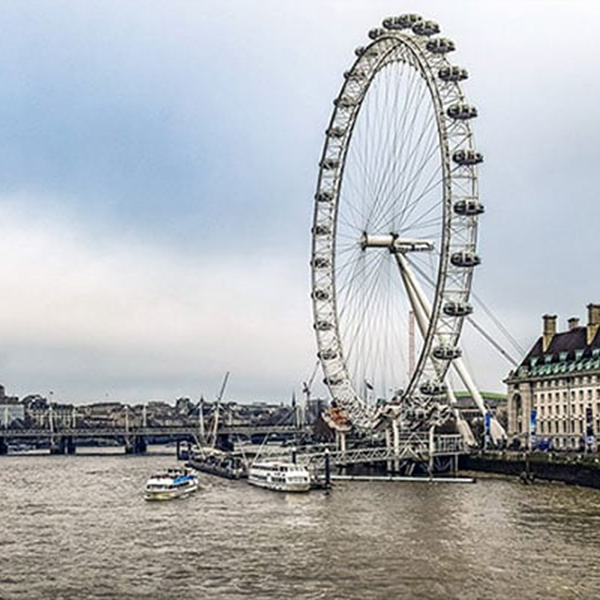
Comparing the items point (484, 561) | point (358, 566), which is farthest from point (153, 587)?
point (484, 561)

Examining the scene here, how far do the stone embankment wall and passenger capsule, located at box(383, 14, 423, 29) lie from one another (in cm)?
2505

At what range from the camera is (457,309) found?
59.0m

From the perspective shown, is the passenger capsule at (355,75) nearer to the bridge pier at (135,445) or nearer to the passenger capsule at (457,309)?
the passenger capsule at (457,309)

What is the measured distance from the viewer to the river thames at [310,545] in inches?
1093

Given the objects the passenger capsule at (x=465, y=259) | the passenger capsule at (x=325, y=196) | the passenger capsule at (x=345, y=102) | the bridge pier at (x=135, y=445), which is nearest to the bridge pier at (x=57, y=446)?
the bridge pier at (x=135, y=445)

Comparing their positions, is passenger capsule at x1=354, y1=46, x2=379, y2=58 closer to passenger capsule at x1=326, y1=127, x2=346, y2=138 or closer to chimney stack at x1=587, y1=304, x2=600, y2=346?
passenger capsule at x1=326, y1=127, x2=346, y2=138

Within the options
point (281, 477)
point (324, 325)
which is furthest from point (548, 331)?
point (281, 477)

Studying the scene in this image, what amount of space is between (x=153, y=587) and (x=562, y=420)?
58.7m

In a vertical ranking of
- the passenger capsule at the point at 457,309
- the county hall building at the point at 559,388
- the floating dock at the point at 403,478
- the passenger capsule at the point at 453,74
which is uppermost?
the passenger capsule at the point at 453,74

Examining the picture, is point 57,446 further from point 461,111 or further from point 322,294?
point 461,111

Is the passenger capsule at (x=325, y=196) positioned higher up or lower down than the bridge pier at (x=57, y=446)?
higher up

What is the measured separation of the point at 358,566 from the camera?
30.8 m

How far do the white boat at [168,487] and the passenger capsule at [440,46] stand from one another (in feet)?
85.0

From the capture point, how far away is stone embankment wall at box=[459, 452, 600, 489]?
56.4 m
